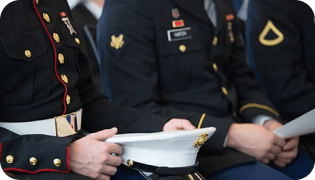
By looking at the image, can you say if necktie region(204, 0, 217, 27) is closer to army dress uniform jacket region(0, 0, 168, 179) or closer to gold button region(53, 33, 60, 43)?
army dress uniform jacket region(0, 0, 168, 179)

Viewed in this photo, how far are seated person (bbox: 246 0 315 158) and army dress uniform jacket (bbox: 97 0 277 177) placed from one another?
0.13m

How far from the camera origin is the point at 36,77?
1116 mm

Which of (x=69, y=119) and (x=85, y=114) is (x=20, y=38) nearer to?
(x=69, y=119)

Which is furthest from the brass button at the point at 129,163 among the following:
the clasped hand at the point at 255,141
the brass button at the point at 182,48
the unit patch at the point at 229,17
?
the unit patch at the point at 229,17

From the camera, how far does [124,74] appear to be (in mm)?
1573

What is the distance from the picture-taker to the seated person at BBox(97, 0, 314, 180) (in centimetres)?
150

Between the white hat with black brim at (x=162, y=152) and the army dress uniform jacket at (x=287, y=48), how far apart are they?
2.95 feet

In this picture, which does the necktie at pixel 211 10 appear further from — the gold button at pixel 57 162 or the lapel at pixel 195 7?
the gold button at pixel 57 162

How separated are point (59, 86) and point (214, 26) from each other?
82cm

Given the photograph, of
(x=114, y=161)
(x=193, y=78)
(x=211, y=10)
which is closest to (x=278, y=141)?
(x=193, y=78)

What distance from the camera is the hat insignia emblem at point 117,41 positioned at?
5.13 ft

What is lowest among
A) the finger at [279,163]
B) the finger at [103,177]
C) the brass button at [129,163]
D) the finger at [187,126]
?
the finger at [279,163]

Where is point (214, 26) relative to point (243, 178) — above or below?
above

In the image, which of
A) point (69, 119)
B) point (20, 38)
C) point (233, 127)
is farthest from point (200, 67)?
point (20, 38)
